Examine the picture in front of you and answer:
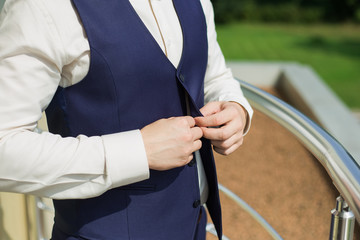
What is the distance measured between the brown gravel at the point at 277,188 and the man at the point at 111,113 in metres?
2.05

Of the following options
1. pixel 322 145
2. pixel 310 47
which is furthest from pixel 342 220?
pixel 310 47

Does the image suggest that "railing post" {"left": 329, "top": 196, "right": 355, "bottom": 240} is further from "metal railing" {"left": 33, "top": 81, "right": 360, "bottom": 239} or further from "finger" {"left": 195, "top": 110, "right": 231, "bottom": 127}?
"finger" {"left": 195, "top": 110, "right": 231, "bottom": 127}

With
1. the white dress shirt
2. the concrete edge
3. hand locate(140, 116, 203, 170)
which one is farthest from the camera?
the concrete edge

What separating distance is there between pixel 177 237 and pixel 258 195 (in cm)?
306

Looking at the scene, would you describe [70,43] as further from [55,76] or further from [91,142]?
[91,142]

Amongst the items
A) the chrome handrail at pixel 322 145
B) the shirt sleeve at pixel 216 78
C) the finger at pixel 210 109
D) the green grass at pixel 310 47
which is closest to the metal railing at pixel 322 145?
the chrome handrail at pixel 322 145

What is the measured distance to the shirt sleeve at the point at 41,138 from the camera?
110 centimetres

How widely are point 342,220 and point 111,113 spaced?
2.15ft

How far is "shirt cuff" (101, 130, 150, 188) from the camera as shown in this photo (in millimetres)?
1177

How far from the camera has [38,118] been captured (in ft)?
3.83

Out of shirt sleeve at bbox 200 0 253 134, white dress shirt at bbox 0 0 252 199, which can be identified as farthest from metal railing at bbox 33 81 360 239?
white dress shirt at bbox 0 0 252 199

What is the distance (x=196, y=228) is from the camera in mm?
1522

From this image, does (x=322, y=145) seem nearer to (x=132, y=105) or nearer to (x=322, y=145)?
(x=322, y=145)

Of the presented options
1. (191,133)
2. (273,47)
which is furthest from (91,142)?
(273,47)
